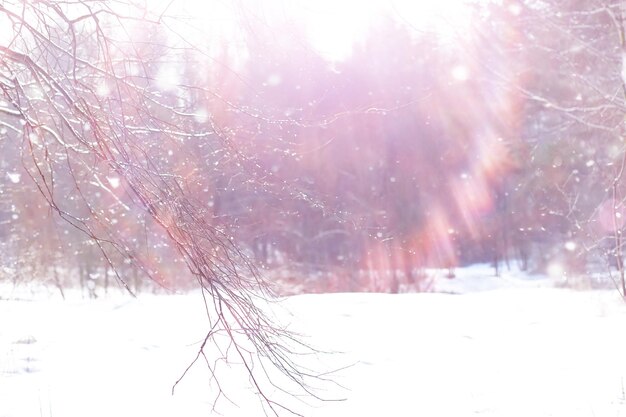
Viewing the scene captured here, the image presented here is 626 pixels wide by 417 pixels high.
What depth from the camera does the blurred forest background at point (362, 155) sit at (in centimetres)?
330

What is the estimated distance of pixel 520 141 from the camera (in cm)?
1677

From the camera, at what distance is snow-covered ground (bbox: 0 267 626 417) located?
3502 mm

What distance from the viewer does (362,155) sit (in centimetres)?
1897

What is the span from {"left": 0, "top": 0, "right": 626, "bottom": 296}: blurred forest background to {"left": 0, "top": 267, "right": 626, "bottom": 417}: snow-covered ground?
840mm

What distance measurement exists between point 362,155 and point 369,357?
1471 cm

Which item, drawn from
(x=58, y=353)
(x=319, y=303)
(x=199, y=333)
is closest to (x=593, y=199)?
(x=319, y=303)

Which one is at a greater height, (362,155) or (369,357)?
(362,155)

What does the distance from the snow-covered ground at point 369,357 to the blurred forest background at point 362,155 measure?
840mm

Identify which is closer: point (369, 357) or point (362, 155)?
point (369, 357)

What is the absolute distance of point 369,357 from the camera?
460 centimetres

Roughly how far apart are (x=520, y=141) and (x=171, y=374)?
14848 millimetres

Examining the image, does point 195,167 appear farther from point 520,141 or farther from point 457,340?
point 520,141

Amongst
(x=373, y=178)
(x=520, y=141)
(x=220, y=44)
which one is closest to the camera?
(x=220, y=44)

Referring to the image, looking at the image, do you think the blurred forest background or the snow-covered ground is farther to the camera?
the snow-covered ground
